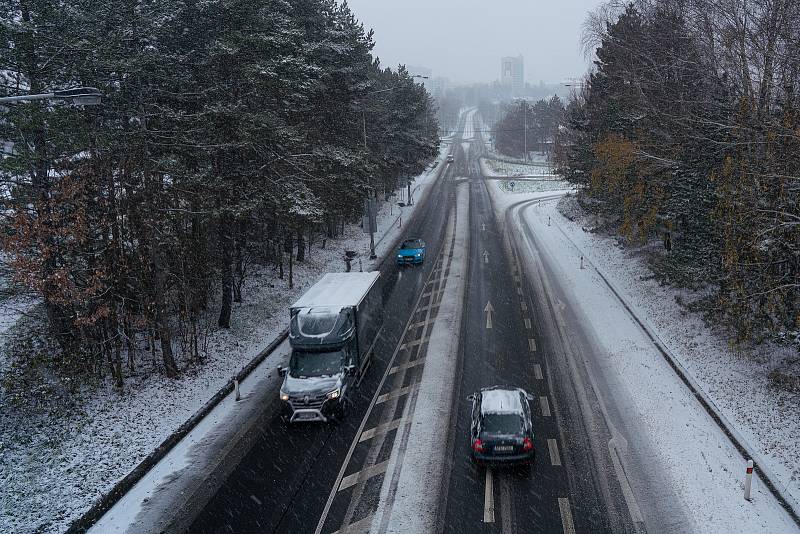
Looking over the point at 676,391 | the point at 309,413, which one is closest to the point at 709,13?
the point at 676,391

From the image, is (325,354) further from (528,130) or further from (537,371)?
(528,130)

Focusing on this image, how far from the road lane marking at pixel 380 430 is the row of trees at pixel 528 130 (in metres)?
110

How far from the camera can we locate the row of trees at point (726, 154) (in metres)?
14.9

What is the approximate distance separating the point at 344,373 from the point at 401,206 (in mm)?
45512

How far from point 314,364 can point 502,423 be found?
6.12m

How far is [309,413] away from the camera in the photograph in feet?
50.6

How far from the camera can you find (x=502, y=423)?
1352 cm

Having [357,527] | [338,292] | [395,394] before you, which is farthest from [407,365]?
[357,527]

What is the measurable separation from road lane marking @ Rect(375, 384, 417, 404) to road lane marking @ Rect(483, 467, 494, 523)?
4778 mm

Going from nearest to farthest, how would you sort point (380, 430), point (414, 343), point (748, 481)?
point (748, 481) → point (380, 430) → point (414, 343)

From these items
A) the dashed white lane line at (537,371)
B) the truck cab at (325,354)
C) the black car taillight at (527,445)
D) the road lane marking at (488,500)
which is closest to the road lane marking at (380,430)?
the truck cab at (325,354)

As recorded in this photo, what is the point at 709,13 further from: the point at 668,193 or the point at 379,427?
the point at 379,427

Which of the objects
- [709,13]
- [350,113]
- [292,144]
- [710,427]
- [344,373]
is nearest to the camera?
[710,427]

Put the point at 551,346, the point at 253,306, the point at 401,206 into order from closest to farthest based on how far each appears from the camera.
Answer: the point at 551,346
the point at 253,306
the point at 401,206
